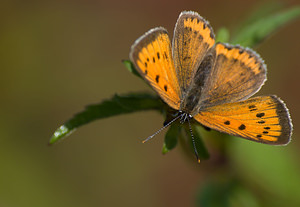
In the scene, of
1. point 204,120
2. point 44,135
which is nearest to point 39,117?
point 44,135

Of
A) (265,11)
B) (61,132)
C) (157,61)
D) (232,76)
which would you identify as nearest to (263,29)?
(232,76)

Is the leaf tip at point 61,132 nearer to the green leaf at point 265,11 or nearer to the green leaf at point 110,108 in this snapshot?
the green leaf at point 110,108

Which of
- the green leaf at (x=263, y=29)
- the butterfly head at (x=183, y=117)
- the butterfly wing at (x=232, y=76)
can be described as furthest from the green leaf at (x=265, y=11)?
the butterfly head at (x=183, y=117)

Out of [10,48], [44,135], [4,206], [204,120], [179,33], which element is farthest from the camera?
[10,48]

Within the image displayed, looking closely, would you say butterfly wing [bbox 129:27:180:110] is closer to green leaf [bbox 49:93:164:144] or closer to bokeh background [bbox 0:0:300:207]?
green leaf [bbox 49:93:164:144]

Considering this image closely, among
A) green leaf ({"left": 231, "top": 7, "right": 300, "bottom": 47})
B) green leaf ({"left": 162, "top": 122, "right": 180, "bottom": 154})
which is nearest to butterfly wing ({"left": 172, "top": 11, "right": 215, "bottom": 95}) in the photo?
green leaf ({"left": 231, "top": 7, "right": 300, "bottom": 47})

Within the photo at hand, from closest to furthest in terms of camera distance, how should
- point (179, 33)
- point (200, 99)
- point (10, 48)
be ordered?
1. point (179, 33)
2. point (200, 99)
3. point (10, 48)

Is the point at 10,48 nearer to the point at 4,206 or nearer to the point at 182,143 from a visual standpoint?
the point at 4,206
